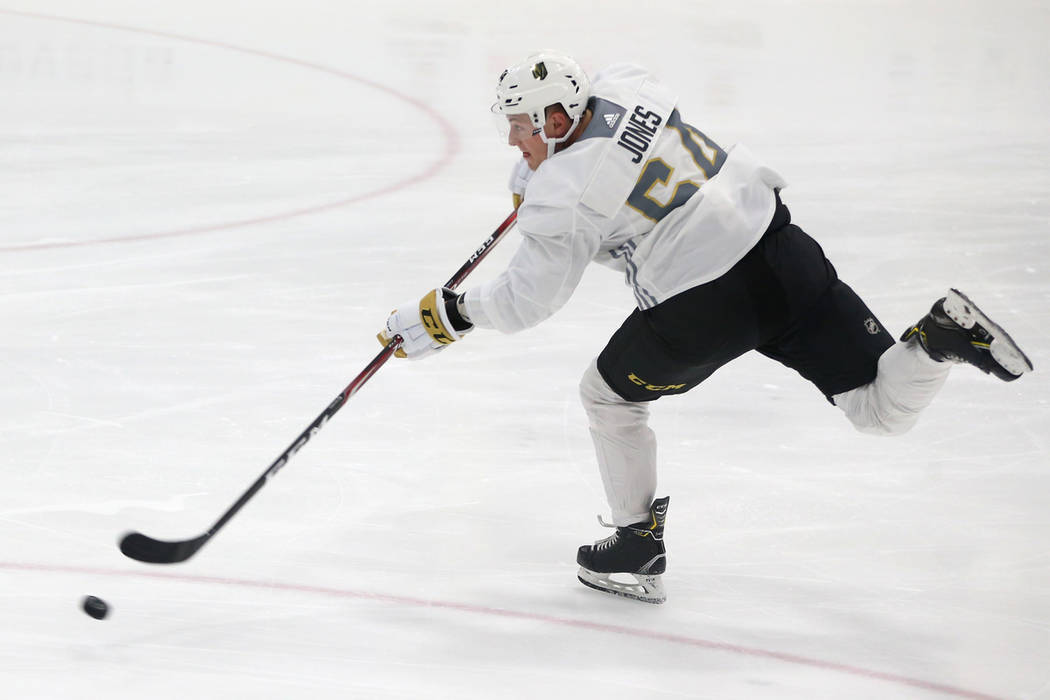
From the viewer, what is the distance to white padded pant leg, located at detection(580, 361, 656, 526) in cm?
279

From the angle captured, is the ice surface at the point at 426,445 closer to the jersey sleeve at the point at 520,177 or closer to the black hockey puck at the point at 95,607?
the black hockey puck at the point at 95,607

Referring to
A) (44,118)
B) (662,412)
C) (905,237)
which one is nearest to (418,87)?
(44,118)

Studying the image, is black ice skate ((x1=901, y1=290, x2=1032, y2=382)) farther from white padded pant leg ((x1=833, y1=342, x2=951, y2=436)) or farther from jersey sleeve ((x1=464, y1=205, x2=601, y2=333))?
jersey sleeve ((x1=464, y1=205, x2=601, y2=333))

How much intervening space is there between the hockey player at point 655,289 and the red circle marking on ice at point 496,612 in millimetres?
154

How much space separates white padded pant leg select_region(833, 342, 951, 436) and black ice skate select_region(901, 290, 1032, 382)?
0.05 m

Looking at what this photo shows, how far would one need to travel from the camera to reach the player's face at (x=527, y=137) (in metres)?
2.57

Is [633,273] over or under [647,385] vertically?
over

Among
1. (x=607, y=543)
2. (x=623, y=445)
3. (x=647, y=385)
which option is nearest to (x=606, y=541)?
(x=607, y=543)

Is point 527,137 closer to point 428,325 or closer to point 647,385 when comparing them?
point 428,325

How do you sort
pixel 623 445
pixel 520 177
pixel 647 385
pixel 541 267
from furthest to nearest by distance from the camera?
1. pixel 520 177
2. pixel 623 445
3. pixel 647 385
4. pixel 541 267

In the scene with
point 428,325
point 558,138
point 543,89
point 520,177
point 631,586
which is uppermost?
point 543,89

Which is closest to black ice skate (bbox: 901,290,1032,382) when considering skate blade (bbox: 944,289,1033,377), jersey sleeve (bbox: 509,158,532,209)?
skate blade (bbox: 944,289,1033,377)

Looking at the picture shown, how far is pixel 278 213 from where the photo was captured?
5.24 metres

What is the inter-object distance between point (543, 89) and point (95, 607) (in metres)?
1.31
